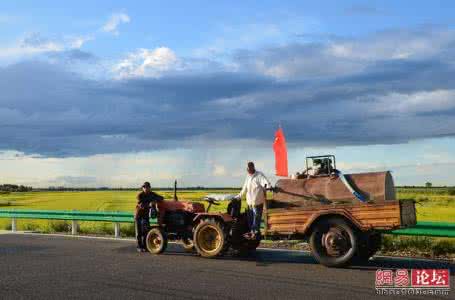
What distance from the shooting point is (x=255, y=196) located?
11.3 metres

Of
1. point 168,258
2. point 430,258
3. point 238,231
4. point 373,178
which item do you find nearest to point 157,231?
point 168,258

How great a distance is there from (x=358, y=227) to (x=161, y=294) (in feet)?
12.8

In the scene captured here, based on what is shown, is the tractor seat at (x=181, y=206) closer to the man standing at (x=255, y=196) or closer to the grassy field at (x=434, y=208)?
the man standing at (x=255, y=196)

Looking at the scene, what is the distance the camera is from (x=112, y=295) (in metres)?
7.99

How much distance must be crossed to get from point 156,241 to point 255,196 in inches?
118

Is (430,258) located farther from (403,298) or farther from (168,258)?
(168,258)

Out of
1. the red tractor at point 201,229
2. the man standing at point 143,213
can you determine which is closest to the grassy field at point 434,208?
the red tractor at point 201,229

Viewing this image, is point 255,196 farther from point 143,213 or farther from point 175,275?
point 143,213

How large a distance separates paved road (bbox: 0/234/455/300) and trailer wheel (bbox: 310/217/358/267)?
232 millimetres

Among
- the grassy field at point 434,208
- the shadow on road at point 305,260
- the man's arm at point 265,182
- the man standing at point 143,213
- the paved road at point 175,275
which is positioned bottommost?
the grassy field at point 434,208

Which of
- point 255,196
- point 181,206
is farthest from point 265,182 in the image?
point 181,206

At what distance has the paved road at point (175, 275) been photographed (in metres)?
8.08

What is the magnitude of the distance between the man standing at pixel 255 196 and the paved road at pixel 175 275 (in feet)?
2.39

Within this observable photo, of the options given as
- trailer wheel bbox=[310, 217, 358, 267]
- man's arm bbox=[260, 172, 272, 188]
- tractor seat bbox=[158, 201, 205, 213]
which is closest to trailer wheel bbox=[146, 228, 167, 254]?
tractor seat bbox=[158, 201, 205, 213]
